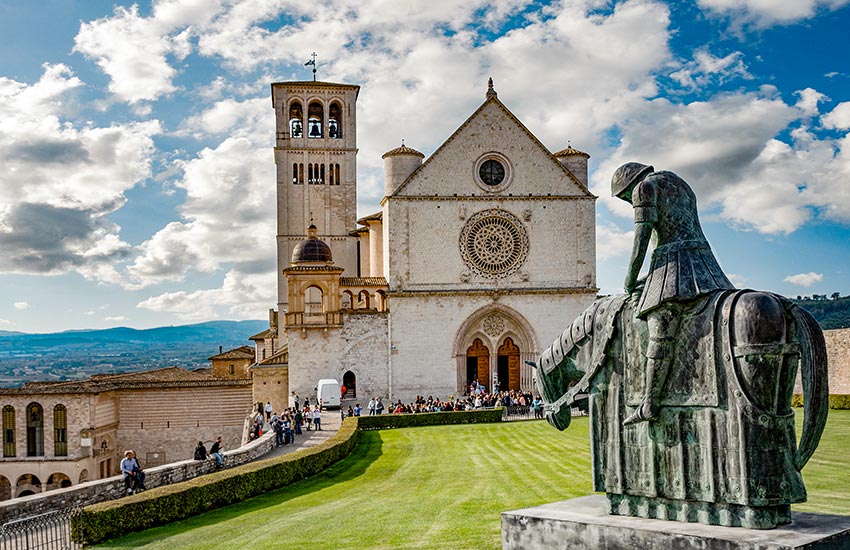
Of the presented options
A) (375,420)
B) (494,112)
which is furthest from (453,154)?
(375,420)

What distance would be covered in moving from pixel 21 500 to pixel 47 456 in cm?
2965

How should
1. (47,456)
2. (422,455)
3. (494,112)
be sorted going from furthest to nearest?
1. (494,112)
2. (47,456)
3. (422,455)

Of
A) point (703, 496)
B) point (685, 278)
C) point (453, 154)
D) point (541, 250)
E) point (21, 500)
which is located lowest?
point (21, 500)

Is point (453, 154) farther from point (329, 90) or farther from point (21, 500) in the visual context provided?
point (21, 500)

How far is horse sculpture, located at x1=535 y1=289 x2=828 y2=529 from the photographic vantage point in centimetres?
745

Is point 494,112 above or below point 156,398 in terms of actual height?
above

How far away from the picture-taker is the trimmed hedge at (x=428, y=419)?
37.8 metres

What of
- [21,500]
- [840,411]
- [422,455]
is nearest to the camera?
[21,500]

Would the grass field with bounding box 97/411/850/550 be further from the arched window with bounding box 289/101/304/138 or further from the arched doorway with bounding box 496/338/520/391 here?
the arched window with bounding box 289/101/304/138

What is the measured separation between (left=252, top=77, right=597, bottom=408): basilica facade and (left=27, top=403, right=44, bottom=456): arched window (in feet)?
38.2

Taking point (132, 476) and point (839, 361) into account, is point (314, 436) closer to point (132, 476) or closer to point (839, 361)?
point (132, 476)

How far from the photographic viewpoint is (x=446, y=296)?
47.2 meters

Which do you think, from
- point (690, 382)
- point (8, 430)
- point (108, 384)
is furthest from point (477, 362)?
point (690, 382)

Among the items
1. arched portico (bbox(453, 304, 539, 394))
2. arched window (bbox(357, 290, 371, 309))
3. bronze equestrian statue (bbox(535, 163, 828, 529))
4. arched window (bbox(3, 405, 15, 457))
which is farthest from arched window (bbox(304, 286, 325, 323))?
bronze equestrian statue (bbox(535, 163, 828, 529))
